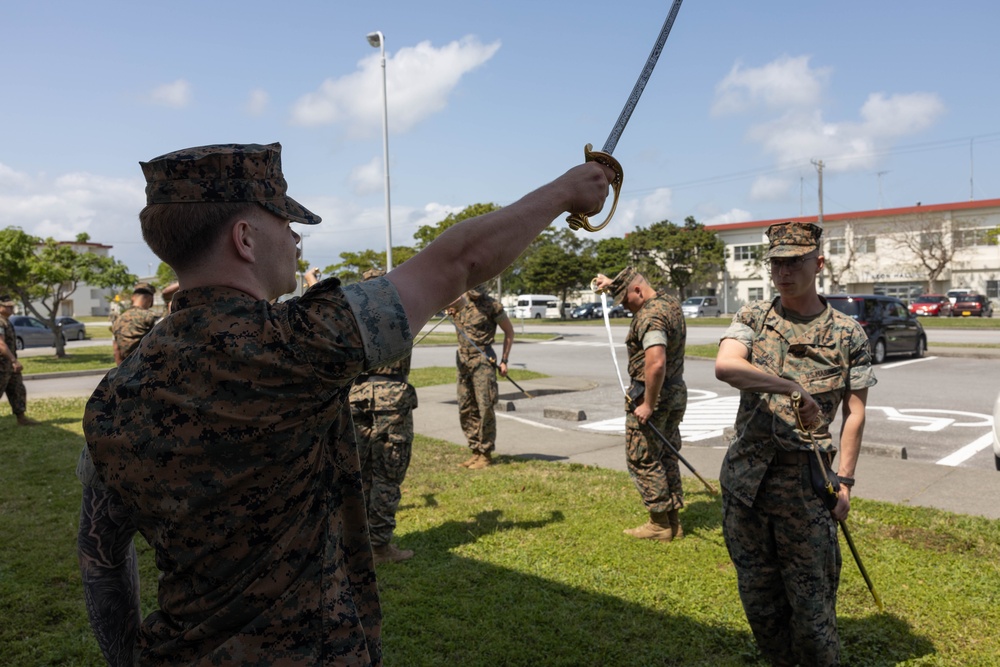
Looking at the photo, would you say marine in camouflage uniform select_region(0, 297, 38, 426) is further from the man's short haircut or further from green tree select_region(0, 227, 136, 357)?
green tree select_region(0, 227, 136, 357)

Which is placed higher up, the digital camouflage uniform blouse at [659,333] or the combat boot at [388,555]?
the digital camouflage uniform blouse at [659,333]

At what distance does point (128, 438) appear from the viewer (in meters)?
1.55

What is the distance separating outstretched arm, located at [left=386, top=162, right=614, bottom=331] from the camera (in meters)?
1.54

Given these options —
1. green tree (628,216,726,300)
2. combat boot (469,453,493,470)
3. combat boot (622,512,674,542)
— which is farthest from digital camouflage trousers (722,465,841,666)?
green tree (628,216,726,300)

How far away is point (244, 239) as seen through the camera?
1594 mm

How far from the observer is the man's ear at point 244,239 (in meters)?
1.58

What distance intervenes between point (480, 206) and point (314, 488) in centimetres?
3567

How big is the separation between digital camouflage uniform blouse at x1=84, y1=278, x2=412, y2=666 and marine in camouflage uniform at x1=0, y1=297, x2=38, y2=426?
11.7 meters

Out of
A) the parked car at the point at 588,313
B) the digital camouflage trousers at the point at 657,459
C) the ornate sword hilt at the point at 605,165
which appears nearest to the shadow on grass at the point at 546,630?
the digital camouflage trousers at the point at 657,459

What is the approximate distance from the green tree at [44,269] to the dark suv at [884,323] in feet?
76.1

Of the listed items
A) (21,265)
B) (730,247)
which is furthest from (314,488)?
(730,247)

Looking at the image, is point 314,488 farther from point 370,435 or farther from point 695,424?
point 695,424

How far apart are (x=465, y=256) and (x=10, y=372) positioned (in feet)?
40.7

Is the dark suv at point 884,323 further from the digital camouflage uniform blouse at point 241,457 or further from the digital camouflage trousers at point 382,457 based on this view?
the digital camouflage uniform blouse at point 241,457
